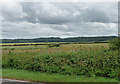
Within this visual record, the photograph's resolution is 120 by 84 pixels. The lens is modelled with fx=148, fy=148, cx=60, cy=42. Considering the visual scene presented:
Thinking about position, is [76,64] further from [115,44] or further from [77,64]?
[115,44]

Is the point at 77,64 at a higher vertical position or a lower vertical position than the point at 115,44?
lower

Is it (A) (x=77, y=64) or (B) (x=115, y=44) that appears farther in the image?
(B) (x=115, y=44)

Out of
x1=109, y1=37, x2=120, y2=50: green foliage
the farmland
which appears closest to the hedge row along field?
the farmland

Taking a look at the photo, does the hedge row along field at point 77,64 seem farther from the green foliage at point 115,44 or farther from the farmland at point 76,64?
the green foliage at point 115,44

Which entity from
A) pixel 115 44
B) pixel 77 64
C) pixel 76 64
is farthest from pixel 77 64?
pixel 115 44

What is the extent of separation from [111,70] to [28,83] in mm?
6021

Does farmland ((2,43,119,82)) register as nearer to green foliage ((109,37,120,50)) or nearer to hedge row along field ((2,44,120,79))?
hedge row along field ((2,44,120,79))

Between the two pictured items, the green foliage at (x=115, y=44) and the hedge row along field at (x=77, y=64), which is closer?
the hedge row along field at (x=77, y=64)

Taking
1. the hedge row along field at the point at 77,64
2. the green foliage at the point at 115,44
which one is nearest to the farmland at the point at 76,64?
the hedge row along field at the point at 77,64

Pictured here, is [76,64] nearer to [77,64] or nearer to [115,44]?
[77,64]

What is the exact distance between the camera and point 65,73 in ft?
39.3

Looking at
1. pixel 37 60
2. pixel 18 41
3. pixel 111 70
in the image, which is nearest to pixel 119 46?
pixel 111 70

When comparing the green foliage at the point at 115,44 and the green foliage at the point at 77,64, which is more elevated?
the green foliage at the point at 115,44

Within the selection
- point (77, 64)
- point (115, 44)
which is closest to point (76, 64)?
point (77, 64)
